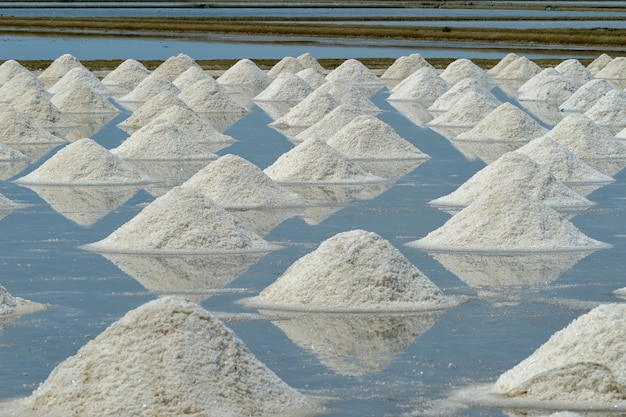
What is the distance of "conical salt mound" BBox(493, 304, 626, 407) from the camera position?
30.1ft

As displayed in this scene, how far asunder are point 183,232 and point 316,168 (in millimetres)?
5952

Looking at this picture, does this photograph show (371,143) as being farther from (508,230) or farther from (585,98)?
(585,98)

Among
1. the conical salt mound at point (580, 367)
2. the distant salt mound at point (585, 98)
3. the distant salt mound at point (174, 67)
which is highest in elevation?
the distant salt mound at point (174, 67)

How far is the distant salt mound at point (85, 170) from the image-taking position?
794 inches

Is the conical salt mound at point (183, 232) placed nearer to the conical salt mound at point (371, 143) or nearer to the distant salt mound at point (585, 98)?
the conical salt mound at point (371, 143)

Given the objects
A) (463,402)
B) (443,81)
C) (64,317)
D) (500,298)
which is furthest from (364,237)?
(443,81)

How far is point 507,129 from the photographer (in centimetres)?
2625

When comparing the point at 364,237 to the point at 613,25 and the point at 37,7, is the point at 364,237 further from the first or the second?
the point at 37,7

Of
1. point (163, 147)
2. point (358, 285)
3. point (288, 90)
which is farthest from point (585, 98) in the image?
point (358, 285)

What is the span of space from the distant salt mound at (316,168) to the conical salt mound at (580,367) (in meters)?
10.9

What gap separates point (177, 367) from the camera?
878cm

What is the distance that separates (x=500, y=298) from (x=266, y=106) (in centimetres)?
2172

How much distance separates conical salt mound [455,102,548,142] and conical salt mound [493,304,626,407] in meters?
16.7

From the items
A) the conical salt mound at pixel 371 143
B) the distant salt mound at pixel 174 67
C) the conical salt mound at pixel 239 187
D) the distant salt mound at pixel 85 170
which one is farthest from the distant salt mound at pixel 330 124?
the distant salt mound at pixel 174 67
